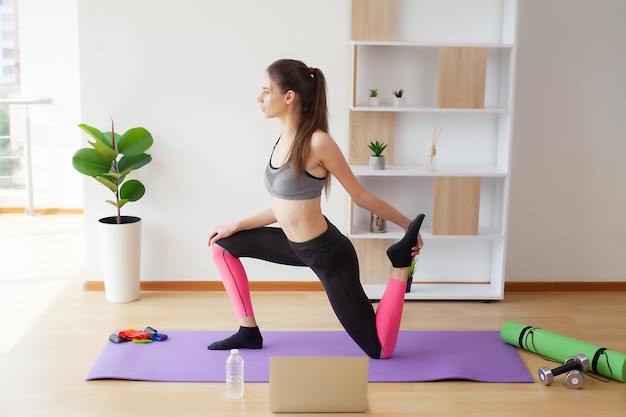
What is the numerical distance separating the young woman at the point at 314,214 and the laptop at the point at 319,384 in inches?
17.2

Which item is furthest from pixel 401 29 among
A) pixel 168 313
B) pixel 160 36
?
pixel 168 313

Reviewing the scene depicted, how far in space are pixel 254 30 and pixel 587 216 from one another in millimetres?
2045

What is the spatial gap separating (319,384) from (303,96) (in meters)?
1.10

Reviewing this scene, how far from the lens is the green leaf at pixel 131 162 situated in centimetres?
419

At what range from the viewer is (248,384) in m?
3.25

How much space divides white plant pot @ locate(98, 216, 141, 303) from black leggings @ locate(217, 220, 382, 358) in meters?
0.98

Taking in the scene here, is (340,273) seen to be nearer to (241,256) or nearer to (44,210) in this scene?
(241,256)

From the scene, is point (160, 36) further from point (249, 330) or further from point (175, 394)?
point (175, 394)

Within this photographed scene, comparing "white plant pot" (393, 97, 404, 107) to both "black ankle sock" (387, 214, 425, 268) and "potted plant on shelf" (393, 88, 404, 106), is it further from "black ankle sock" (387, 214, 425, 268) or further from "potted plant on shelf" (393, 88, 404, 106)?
"black ankle sock" (387, 214, 425, 268)

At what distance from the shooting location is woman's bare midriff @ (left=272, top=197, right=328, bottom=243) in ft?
10.8

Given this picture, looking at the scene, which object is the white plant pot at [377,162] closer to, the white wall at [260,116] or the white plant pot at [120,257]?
the white wall at [260,116]

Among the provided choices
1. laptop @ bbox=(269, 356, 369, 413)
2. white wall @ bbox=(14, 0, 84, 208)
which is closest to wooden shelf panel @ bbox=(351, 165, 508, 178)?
laptop @ bbox=(269, 356, 369, 413)

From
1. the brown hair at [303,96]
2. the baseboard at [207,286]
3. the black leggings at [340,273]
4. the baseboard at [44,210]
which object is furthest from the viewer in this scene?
the baseboard at [44,210]

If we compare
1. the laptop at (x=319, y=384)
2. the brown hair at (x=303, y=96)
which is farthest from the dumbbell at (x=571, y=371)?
the brown hair at (x=303, y=96)
